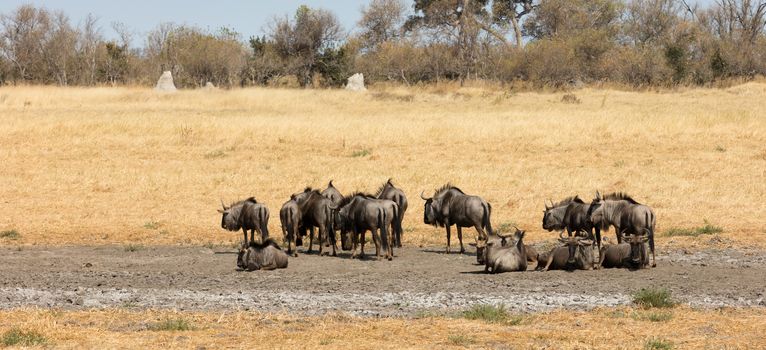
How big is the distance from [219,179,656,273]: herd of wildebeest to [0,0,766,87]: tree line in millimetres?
36938

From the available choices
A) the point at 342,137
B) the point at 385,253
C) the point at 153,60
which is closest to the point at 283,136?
the point at 342,137

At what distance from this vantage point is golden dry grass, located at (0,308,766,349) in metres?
9.91

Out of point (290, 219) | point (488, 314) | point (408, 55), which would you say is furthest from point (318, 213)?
point (408, 55)

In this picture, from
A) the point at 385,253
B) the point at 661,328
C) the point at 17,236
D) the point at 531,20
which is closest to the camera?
the point at 661,328

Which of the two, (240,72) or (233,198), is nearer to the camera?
(233,198)

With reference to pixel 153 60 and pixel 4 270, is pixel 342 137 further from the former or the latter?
pixel 153 60

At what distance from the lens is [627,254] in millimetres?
15469

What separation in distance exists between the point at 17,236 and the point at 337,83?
42.5m

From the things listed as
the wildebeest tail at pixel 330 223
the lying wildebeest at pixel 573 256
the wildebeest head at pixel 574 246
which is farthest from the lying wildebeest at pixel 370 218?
the wildebeest head at pixel 574 246

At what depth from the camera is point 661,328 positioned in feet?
35.3

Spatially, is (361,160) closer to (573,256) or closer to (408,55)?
(573,256)

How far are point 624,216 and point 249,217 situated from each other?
615cm

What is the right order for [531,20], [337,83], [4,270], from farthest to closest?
[531,20] → [337,83] → [4,270]

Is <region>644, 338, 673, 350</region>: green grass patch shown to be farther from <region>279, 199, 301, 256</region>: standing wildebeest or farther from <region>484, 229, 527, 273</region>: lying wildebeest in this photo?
<region>279, 199, 301, 256</region>: standing wildebeest
